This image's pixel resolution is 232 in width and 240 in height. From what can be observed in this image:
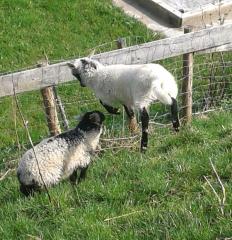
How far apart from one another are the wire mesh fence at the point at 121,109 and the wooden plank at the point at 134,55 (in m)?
0.36

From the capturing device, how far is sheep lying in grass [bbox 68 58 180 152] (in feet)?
20.1

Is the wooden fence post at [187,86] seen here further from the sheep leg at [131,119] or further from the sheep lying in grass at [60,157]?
the sheep lying in grass at [60,157]

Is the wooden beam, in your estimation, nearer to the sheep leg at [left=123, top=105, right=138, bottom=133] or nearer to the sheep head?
the sheep head

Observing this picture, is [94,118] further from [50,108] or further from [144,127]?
[50,108]

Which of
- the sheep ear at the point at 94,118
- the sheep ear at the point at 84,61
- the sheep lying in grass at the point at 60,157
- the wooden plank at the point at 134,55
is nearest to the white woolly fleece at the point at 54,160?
the sheep lying in grass at the point at 60,157

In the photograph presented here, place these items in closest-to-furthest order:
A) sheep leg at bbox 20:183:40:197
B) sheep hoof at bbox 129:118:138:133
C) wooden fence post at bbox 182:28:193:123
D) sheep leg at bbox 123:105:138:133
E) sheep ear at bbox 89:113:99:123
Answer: sheep leg at bbox 20:183:40:197
sheep ear at bbox 89:113:99:123
sheep leg at bbox 123:105:138:133
sheep hoof at bbox 129:118:138:133
wooden fence post at bbox 182:28:193:123

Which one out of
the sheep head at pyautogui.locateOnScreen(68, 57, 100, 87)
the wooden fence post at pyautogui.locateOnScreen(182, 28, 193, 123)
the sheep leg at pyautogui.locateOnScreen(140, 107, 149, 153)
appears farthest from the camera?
the wooden fence post at pyautogui.locateOnScreen(182, 28, 193, 123)

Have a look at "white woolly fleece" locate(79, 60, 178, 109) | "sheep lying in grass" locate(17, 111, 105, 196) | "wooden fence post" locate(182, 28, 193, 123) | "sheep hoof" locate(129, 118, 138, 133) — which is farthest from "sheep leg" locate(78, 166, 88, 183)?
"wooden fence post" locate(182, 28, 193, 123)

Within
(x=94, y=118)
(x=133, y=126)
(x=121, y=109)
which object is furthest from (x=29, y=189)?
(x=121, y=109)

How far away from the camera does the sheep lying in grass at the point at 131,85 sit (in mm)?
6113

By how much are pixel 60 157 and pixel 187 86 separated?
221 centimetres

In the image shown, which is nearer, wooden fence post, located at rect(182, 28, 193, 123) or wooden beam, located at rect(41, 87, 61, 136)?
wooden beam, located at rect(41, 87, 61, 136)

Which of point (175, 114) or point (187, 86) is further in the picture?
point (187, 86)

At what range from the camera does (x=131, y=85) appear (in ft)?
20.6
